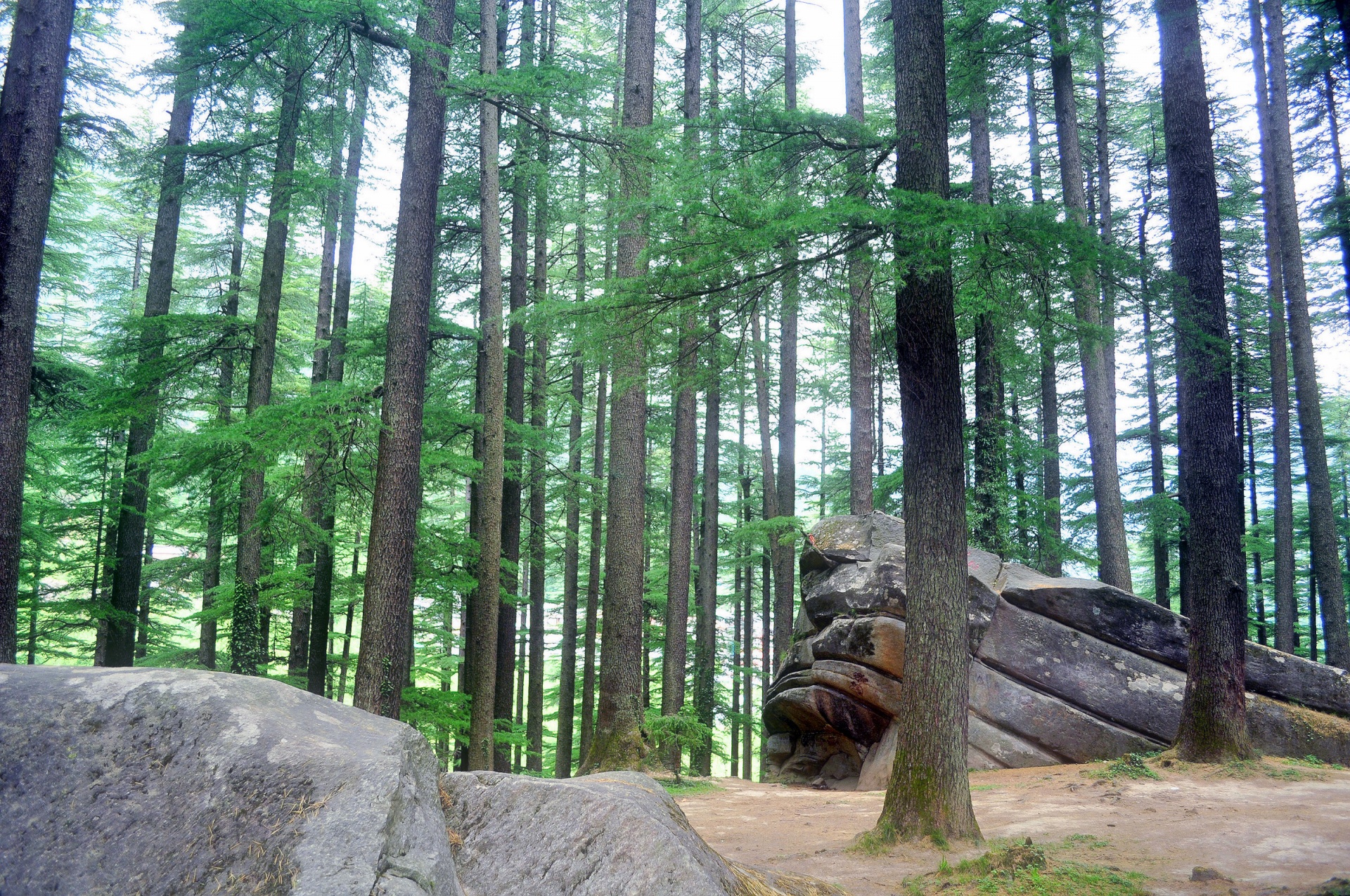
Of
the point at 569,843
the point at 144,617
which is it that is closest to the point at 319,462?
the point at 569,843

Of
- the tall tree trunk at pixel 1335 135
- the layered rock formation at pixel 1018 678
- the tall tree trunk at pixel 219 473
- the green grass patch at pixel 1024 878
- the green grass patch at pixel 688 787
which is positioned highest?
the tall tree trunk at pixel 1335 135

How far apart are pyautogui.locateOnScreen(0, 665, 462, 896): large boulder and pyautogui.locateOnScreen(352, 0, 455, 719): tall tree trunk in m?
5.45

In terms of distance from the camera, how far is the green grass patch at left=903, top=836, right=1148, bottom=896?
5.55 meters

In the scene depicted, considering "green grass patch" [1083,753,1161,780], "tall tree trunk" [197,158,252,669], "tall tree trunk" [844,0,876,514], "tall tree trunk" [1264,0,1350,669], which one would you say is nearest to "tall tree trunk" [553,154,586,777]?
"tall tree trunk" [844,0,876,514]

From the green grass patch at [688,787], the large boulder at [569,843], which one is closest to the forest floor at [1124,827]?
the green grass patch at [688,787]

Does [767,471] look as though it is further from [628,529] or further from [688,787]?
[688,787]

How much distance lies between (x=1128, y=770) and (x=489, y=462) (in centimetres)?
904

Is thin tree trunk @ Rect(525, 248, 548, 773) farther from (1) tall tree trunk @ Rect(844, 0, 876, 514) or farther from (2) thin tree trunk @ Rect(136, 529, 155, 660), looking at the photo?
(2) thin tree trunk @ Rect(136, 529, 155, 660)

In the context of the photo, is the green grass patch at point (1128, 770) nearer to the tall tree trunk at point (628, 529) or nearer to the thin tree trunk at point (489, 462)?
the tall tree trunk at point (628, 529)

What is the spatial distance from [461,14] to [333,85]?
3752mm

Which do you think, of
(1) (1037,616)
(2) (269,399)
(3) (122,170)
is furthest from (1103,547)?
(3) (122,170)

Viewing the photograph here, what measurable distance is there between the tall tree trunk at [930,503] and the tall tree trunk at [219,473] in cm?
960

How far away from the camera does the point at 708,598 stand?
60.8 feet

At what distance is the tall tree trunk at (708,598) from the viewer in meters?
16.6
